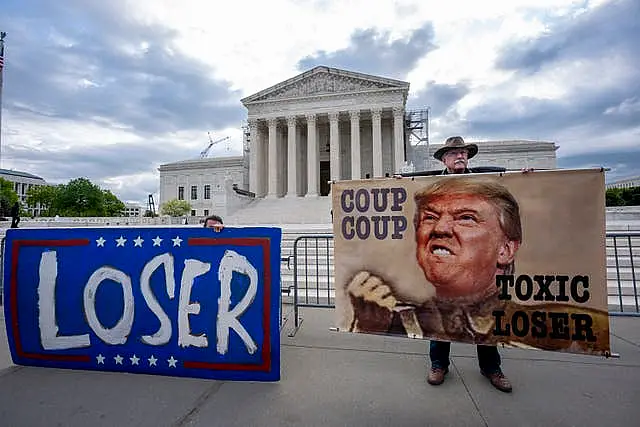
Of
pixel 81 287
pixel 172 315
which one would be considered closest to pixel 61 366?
pixel 81 287

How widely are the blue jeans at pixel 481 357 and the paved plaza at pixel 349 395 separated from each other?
0.13 metres

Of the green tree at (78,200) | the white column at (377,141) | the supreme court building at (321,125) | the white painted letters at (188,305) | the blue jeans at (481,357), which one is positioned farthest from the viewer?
the green tree at (78,200)

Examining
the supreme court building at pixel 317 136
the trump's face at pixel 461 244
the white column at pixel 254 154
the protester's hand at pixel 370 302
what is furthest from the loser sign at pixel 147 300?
the white column at pixel 254 154

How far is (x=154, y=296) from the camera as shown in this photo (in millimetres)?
3297

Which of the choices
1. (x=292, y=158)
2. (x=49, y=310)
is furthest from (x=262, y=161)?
(x=49, y=310)

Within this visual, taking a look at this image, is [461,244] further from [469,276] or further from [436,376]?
[436,376]

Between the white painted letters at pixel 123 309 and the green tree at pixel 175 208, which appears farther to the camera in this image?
the green tree at pixel 175 208

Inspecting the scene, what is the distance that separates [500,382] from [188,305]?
286cm

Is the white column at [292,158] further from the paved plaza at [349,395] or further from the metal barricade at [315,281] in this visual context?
the paved plaza at [349,395]

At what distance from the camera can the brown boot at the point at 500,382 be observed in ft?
9.46

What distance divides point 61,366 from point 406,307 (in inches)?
137

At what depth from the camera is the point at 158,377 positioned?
3.21 m

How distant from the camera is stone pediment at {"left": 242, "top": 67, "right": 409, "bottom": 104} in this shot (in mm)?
36469

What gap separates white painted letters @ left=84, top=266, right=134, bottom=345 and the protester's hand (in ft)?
7.08
